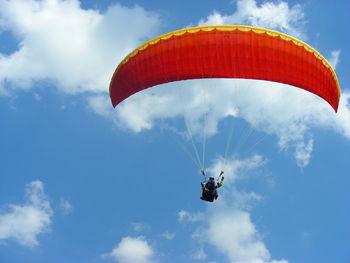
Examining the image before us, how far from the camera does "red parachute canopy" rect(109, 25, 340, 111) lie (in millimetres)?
19219

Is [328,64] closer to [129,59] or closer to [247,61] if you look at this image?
[247,61]

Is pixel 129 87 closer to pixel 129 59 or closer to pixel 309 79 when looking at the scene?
pixel 129 59

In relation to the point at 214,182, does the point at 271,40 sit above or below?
above

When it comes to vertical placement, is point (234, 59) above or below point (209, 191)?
above

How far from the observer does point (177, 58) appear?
786 inches

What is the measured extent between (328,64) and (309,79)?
3.66 ft

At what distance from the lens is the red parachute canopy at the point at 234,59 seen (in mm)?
19219

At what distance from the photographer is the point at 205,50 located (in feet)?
64.5

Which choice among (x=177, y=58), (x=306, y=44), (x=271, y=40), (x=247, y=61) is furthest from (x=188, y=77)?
(x=306, y=44)

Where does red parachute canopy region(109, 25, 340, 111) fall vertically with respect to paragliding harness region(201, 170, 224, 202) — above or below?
above

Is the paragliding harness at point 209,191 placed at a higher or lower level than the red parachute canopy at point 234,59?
lower

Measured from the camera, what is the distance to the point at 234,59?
65.0ft

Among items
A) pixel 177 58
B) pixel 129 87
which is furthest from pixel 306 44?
pixel 129 87

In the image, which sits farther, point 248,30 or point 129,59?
point 129,59
